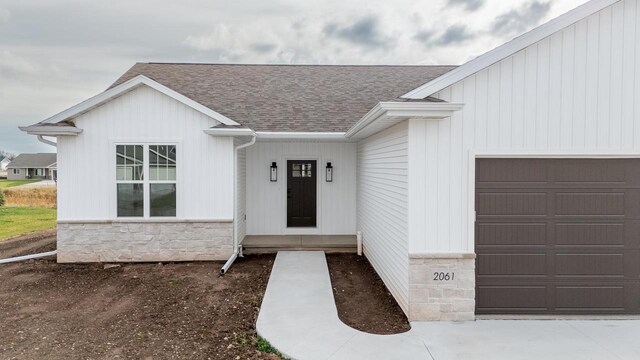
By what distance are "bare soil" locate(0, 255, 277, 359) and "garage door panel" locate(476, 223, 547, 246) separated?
3226 mm

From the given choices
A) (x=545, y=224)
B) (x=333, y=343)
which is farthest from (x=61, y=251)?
(x=545, y=224)

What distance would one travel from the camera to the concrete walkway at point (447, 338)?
380 centimetres

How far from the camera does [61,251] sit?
7625 mm

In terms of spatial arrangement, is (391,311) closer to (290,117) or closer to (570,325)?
(570,325)

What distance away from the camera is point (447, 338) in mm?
4172

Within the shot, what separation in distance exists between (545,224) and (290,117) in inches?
251

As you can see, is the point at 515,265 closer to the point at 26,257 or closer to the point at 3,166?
the point at 26,257

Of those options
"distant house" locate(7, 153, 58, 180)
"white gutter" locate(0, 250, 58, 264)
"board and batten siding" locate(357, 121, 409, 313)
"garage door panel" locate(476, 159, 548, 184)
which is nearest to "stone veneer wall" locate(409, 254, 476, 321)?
"board and batten siding" locate(357, 121, 409, 313)

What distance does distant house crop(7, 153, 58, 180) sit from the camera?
5772 cm

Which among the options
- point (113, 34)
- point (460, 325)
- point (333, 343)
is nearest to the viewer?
point (333, 343)

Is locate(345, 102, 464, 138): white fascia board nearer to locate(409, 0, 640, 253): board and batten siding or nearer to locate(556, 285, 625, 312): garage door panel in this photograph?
locate(409, 0, 640, 253): board and batten siding

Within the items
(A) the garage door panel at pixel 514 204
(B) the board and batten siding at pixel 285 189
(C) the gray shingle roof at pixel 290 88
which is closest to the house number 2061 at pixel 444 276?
(A) the garage door panel at pixel 514 204

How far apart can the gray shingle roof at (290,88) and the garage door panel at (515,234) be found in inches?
173

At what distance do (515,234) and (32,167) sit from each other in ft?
239
